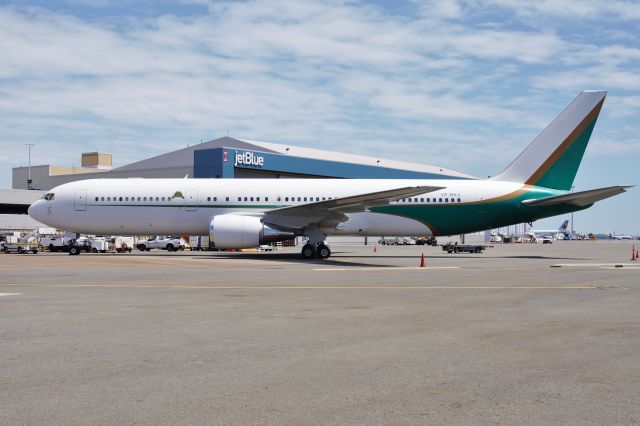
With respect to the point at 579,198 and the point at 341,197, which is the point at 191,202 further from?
the point at 579,198

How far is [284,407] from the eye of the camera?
238 inches

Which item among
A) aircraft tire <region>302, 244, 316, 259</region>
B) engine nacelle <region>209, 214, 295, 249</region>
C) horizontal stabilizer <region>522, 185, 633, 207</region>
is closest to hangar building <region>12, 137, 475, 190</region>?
aircraft tire <region>302, 244, 316, 259</region>

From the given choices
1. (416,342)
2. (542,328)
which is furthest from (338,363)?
(542,328)

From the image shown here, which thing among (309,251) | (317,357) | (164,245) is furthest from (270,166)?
(317,357)

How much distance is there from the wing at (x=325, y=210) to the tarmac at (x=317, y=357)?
614 inches

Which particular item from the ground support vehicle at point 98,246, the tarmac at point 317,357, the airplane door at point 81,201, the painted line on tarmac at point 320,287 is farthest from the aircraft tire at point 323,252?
the ground support vehicle at point 98,246

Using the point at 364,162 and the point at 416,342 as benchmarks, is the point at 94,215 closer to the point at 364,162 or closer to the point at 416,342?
the point at 416,342

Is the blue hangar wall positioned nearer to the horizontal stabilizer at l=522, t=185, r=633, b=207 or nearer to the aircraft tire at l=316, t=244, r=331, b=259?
the aircraft tire at l=316, t=244, r=331, b=259

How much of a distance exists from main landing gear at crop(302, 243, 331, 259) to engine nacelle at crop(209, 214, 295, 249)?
199 cm

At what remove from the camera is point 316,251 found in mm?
35969

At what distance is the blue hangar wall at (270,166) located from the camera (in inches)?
2776

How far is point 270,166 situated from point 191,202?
3970 cm

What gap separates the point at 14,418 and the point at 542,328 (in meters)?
8.40

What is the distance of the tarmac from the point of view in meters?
5.97
